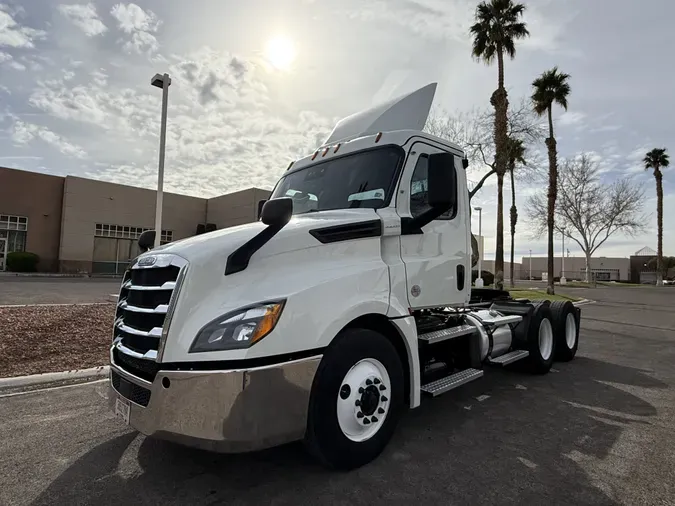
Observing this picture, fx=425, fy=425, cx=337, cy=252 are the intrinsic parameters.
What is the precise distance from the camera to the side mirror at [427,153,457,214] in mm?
3482

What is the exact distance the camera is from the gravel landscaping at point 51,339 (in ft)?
20.0

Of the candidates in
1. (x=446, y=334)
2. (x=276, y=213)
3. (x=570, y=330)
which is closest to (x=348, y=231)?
(x=276, y=213)

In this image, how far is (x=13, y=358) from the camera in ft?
20.3

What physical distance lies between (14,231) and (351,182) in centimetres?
3524

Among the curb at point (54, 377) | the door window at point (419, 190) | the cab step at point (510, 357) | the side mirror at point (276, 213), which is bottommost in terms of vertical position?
the curb at point (54, 377)

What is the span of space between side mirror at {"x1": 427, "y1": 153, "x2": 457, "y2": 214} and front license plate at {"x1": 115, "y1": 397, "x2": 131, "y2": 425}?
8.79 feet

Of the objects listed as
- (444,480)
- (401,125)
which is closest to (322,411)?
(444,480)

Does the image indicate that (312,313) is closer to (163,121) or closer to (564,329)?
(564,329)

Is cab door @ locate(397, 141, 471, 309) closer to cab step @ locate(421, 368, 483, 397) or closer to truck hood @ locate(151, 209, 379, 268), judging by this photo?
truck hood @ locate(151, 209, 379, 268)

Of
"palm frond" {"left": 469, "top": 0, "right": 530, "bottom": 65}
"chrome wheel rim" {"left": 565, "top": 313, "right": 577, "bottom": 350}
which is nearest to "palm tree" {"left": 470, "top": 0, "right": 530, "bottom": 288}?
"palm frond" {"left": 469, "top": 0, "right": 530, "bottom": 65}

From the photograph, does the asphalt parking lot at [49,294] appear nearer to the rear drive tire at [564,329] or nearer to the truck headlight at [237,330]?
the truck headlight at [237,330]

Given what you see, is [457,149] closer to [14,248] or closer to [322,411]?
[322,411]

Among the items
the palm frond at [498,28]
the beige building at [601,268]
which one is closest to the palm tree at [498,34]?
the palm frond at [498,28]

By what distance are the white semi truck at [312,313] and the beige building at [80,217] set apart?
1132 inches
